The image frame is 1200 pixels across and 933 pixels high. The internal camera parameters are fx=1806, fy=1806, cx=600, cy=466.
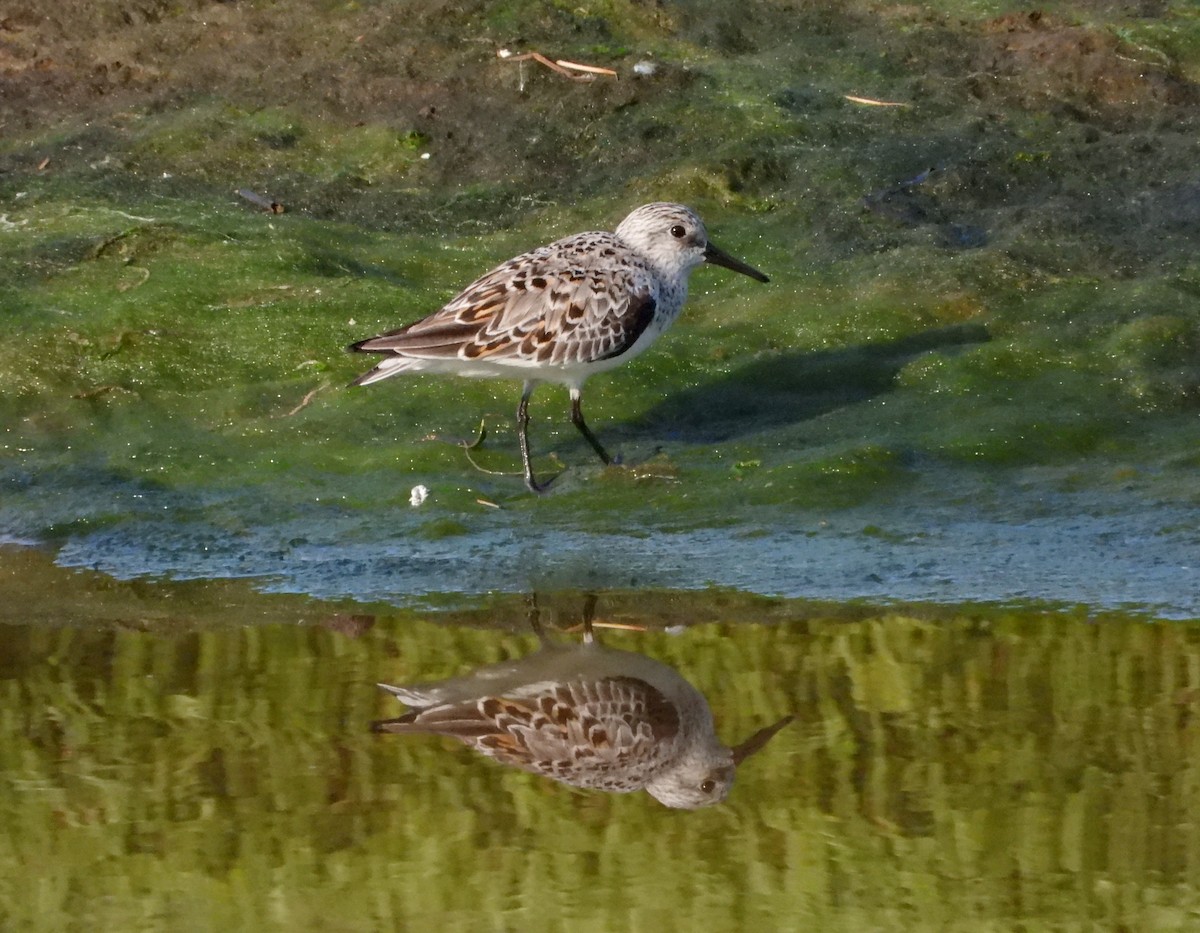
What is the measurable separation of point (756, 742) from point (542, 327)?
2.75 metres

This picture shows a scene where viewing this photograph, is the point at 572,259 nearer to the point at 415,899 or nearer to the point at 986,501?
the point at 986,501

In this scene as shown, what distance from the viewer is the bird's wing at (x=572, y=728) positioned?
15.6 feet

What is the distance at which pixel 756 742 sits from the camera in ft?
15.6

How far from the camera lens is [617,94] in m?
10.3

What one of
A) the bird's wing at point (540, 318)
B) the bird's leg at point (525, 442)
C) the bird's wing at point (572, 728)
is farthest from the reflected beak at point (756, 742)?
the bird's wing at point (540, 318)

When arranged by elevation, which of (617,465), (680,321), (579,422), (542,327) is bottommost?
(617,465)

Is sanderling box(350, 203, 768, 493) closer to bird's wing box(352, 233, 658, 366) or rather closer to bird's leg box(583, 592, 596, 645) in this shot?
bird's wing box(352, 233, 658, 366)

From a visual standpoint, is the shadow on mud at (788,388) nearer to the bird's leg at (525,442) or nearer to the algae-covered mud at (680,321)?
the algae-covered mud at (680,321)

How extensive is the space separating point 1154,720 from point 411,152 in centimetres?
644

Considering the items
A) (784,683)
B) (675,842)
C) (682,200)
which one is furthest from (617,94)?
(675,842)

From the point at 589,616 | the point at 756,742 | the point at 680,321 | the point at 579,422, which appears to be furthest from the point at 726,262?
the point at 756,742

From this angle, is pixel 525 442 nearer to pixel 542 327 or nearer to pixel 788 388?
pixel 542 327

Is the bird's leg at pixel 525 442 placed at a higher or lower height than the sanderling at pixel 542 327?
lower

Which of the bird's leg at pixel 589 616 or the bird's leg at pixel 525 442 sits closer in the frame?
the bird's leg at pixel 589 616
